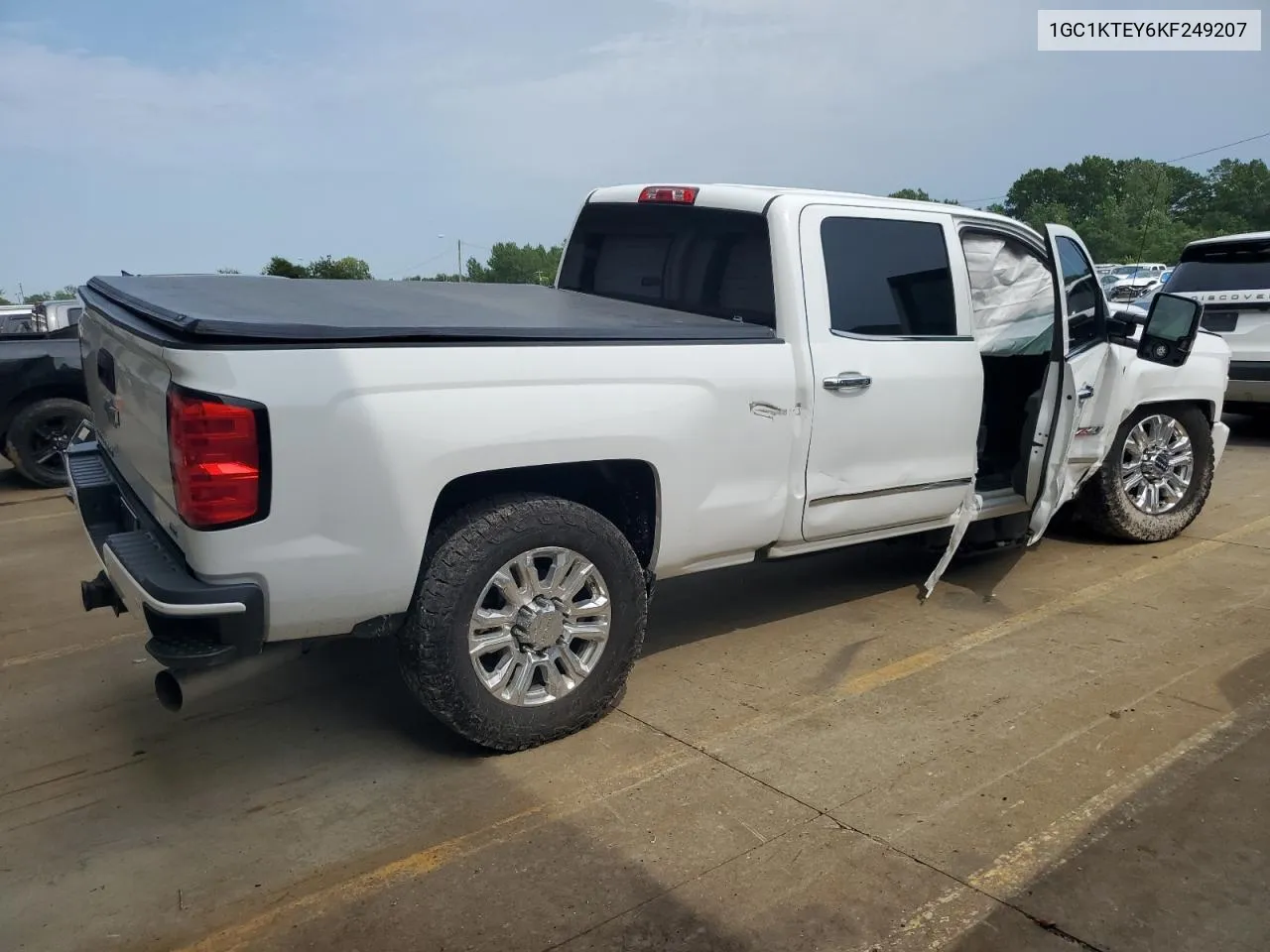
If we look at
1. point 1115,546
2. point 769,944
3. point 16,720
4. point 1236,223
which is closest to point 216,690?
point 16,720

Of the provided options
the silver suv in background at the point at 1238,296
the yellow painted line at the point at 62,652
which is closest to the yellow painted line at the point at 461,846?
the yellow painted line at the point at 62,652

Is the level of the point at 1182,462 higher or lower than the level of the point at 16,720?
higher

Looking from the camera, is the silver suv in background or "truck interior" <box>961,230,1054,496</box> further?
the silver suv in background

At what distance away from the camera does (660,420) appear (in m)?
3.61

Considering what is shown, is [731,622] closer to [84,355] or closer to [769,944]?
[769,944]

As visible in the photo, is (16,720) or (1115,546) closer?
(16,720)

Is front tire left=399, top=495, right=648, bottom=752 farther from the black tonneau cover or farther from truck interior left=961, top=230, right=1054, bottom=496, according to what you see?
truck interior left=961, top=230, right=1054, bottom=496

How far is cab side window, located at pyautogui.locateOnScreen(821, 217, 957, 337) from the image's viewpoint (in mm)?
4234

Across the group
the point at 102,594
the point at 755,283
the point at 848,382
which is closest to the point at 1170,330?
the point at 848,382

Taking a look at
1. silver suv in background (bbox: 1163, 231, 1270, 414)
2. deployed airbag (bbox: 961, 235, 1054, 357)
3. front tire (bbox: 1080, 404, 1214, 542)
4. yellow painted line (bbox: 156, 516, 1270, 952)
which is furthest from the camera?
silver suv in background (bbox: 1163, 231, 1270, 414)

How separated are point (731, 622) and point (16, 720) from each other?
119 inches

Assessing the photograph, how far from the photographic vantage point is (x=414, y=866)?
9.66ft

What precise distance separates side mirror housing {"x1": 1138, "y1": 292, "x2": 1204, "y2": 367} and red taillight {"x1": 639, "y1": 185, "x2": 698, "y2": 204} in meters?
2.50

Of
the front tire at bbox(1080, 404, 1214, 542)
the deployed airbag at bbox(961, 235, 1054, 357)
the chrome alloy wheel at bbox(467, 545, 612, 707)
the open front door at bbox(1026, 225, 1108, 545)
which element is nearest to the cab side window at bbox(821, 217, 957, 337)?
the deployed airbag at bbox(961, 235, 1054, 357)
